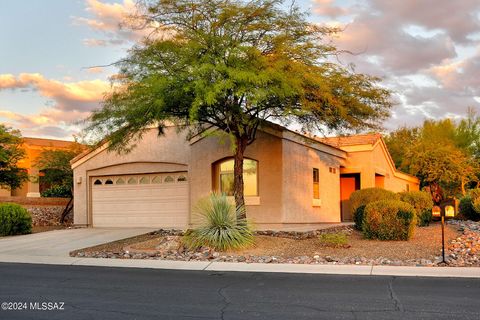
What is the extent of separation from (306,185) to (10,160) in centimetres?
1641

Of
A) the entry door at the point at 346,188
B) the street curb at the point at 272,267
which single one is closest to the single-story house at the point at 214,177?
the entry door at the point at 346,188

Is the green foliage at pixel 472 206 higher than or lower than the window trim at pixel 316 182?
lower

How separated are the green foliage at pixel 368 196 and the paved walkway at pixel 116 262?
7577mm

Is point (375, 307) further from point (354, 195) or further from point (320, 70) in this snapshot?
point (354, 195)

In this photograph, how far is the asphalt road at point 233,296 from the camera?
781 cm

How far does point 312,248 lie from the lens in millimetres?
15055

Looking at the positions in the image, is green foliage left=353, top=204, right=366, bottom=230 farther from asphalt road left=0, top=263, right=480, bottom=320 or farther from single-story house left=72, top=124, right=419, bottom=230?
asphalt road left=0, top=263, right=480, bottom=320

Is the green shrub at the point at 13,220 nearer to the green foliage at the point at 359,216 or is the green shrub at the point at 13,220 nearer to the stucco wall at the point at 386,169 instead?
the green foliage at the point at 359,216

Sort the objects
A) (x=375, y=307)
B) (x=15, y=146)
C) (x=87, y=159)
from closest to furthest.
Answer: (x=375, y=307) → (x=87, y=159) → (x=15, y=146)

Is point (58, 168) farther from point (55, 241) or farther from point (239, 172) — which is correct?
point (239, 172)

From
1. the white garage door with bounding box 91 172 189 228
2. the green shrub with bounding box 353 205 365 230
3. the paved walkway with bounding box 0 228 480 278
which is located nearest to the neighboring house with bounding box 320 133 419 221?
the green shrub with bounding box 353 205 365 230

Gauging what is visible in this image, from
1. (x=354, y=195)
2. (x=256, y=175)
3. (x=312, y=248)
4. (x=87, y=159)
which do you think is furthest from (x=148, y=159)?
(x=312, y=248)

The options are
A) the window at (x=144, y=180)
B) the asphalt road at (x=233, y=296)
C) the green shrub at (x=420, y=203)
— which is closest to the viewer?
the asphalt road at (x=233, y=296)

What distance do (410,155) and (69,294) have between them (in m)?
28.6
